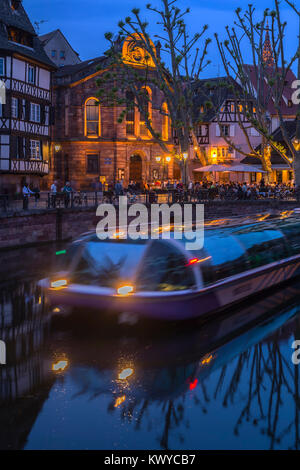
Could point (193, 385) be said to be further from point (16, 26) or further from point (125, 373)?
point (16, 26)

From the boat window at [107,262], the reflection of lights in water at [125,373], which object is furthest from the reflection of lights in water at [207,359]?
the boat window at [107,262]

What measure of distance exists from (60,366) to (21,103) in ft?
99.8

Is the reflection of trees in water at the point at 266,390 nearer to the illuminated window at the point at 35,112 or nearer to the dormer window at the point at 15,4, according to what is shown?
the illuminated window at the point at 35,112

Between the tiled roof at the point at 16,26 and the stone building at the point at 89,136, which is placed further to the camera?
the stone building at the point at 89,136

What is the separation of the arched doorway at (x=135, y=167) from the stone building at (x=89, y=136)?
1.32 feet

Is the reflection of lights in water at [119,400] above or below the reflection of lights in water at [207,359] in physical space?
below

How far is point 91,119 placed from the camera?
51.7 m

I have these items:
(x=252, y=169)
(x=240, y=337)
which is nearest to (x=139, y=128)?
(x=252, y=169)

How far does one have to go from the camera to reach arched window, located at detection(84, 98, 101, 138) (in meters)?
51.4

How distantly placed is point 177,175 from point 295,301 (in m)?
46.8

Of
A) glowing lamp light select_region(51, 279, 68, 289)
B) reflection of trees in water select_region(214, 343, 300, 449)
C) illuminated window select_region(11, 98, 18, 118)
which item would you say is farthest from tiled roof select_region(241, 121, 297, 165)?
reflection of trees in water select_region(214, 343, 300, 449)

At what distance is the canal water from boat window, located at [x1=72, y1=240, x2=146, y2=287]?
2.37ft

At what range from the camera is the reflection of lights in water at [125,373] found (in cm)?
859
